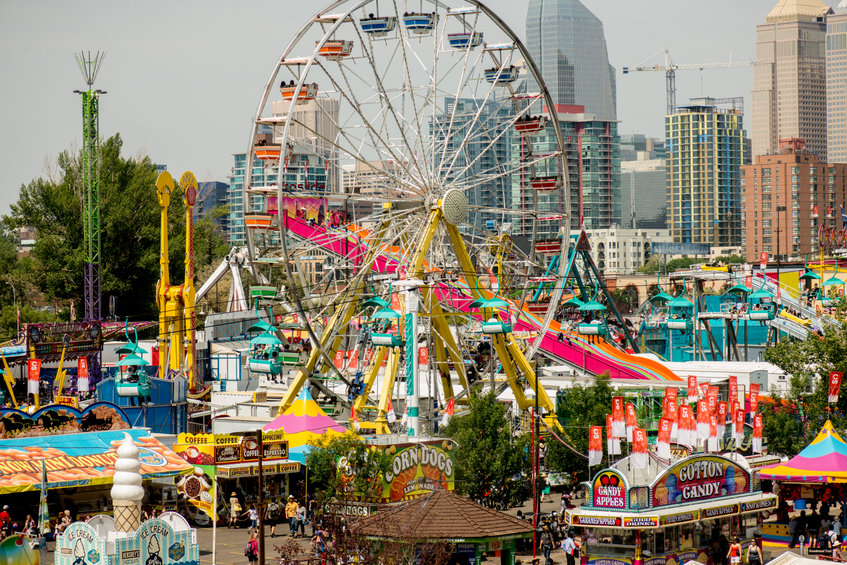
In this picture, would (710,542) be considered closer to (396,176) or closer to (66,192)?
(396,176)

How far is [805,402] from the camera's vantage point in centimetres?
5009

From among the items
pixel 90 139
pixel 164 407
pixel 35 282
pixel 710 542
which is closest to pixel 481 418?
pixel 710 542

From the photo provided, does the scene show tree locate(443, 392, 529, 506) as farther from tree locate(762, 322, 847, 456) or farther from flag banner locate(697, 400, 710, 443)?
tree locate(762, 322, 847, 456)

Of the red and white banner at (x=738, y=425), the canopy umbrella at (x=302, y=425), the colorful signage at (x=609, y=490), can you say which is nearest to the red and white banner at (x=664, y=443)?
the colorful signage at (x=609, y=490)

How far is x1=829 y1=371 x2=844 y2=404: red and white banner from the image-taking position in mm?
46844

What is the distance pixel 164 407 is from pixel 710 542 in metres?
24.6

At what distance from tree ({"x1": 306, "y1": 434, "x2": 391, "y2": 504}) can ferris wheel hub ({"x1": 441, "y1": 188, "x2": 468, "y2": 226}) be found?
12863mm

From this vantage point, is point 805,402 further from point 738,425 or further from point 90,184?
point 90,184

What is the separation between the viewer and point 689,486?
3525 centimetres

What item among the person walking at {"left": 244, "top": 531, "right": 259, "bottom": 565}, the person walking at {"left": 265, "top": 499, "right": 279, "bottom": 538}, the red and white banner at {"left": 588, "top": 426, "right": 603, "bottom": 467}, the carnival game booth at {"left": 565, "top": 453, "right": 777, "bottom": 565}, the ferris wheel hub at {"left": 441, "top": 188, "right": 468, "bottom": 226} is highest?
the ferris wheel hub at {"left": 441, "top": 188, "right": 468, "bottom": 226}

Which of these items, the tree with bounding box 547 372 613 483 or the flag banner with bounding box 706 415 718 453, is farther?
the tree with bounding box 547 372 613 483

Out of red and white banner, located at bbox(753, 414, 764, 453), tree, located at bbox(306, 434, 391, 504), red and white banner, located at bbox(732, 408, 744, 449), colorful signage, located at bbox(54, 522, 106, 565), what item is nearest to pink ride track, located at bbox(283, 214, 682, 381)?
red and white banner, located at bbox(753, 414, 764, 453)

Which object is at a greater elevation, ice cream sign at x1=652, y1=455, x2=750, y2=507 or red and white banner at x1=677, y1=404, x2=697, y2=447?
red and white banner at x1=677, y1=404, x2=697, y2=447

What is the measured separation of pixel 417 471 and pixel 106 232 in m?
60.4
